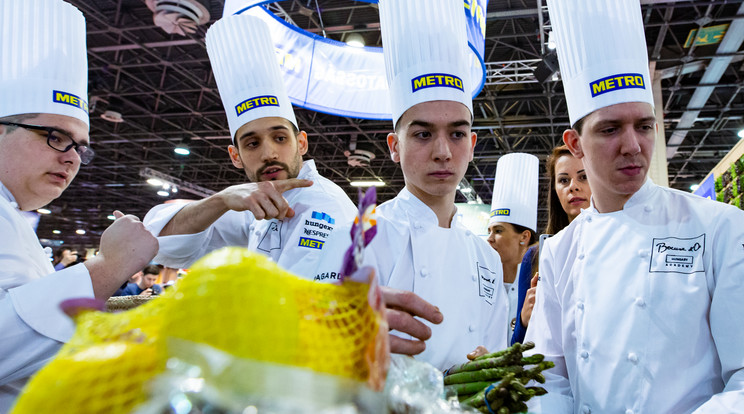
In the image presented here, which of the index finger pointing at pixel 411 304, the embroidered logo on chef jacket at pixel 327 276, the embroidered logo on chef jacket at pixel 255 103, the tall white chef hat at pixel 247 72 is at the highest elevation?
the tall white chef hat at pixel 247 72

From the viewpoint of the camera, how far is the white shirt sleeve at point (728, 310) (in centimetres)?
116

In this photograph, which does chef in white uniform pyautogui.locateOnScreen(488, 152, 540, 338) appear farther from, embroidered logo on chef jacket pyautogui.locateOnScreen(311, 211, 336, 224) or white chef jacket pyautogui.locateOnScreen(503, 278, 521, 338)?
embroidered logo on chef jacket pyautogui.locateOnScreen(311, 211, 336, 224)

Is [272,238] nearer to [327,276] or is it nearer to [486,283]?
[327,276]

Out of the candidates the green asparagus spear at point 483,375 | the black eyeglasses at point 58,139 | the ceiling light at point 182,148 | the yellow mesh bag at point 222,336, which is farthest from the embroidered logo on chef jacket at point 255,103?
the ceiling light at point 182,148

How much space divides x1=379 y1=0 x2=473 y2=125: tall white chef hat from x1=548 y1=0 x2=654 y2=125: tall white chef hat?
389mm

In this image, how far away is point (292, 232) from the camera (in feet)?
6.59

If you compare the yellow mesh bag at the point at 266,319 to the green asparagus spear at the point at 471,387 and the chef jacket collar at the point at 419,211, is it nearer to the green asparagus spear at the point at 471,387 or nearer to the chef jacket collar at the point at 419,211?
the green asparagus spear at the point at 471,387

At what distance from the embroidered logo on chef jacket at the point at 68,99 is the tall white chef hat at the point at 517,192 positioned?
3305mm

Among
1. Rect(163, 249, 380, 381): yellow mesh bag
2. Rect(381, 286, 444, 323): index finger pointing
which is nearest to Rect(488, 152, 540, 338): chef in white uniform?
Rect(381, 286, 444, 323): index finger pointing

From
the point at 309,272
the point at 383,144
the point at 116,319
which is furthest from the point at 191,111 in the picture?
the point at 116,319

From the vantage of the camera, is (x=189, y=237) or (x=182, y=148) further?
(x=182, y=148)

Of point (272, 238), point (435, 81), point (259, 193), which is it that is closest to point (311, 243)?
point (272, 238)

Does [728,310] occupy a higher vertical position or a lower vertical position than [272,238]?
lower

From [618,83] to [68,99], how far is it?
181 centimetres
